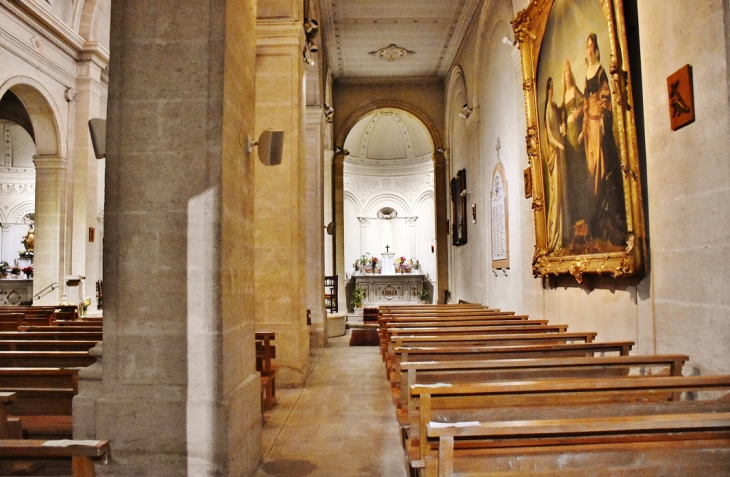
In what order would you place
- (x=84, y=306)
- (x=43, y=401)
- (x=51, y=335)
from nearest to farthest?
(x=43, y=401) < (x=51, y=335) < (x=84, y=306)

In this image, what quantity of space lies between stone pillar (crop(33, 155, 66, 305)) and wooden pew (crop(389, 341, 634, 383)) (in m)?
11.5

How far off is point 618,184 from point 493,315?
2940mm

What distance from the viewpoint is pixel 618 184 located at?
439 centimetres

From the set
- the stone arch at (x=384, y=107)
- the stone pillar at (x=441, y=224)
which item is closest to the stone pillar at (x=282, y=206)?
the stone arch at (x=384, y=107)

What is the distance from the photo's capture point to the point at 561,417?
2.51 metres

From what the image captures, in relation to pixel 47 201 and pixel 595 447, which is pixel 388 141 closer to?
pixel 47 201

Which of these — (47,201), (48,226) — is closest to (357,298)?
(48,226)

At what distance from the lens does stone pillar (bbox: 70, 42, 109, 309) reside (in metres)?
13.1

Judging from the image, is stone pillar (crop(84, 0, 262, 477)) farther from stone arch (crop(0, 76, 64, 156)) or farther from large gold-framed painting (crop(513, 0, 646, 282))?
stone arch (crop(0, 76, 64, 156))

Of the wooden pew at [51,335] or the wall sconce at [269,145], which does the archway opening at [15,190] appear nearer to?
the wooden pew at [51,335]

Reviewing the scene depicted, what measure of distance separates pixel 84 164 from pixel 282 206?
9.19 metres

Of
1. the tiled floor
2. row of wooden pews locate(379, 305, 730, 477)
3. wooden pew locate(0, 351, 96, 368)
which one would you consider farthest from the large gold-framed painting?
wooden pew locate(0, 351, 96, 368)

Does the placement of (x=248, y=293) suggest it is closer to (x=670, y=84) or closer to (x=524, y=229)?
(x=670, y=84)

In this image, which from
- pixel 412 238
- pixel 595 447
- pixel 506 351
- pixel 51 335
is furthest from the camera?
pixel 412 238
